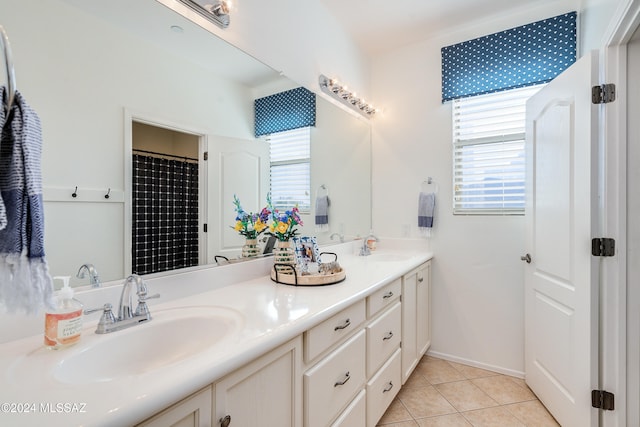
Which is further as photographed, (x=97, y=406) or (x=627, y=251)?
(x=627, y=251)

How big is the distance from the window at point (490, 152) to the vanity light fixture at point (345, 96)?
72 centimetres

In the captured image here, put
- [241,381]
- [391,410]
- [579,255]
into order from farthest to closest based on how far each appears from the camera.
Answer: [391,410] → [579,255] → [241,381]

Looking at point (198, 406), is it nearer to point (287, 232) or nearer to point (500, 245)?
point (287, 232)

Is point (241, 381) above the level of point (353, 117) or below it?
below

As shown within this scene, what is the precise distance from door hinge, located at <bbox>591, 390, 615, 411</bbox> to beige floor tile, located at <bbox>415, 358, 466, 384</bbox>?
856 millimetres

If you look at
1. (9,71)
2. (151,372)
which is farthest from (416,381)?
(9,71)

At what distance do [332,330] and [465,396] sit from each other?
1.47 m

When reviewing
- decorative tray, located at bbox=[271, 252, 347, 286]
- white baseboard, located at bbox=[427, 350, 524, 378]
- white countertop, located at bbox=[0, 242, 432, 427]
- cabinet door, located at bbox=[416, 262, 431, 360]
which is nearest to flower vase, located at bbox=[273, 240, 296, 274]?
decorative tray, located at bbox=[271, 252, 347, 286]

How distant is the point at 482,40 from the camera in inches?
92.8

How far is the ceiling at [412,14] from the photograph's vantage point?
2162mm

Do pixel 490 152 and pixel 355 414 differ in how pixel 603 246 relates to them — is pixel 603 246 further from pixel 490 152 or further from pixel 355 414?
pixel 355 414

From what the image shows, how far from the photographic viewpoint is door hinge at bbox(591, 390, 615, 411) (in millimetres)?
1480

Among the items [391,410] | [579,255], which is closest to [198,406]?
[391,410]

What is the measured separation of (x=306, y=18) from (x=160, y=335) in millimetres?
2044
